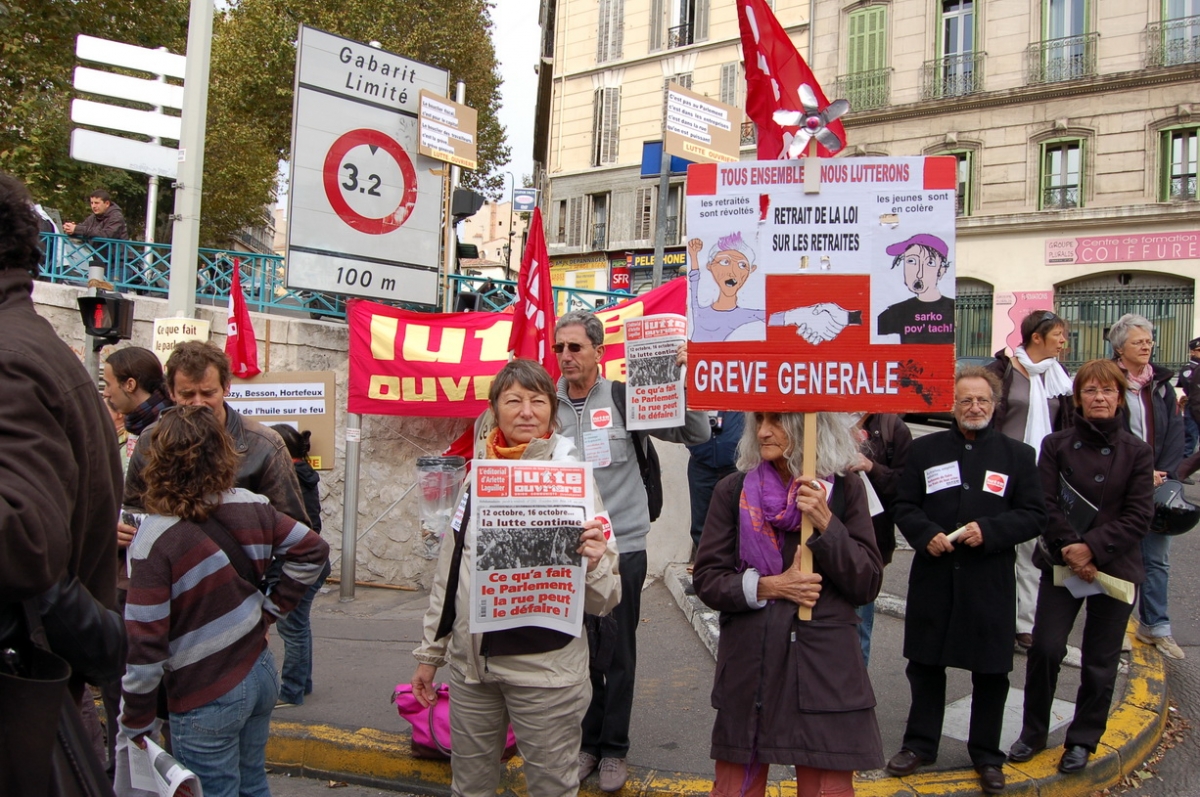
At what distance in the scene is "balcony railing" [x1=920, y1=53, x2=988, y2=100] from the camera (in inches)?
910

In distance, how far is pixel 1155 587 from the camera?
5.63 metres

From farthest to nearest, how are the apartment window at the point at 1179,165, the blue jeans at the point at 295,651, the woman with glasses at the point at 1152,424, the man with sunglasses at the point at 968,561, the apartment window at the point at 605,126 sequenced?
the apartment window at the point at 605,126 → the apartment window at the point at 1179,165 → the woman with glasses at the point at 1152,424 → the blue jeans at the point at 295,651 → the man with sunglasses at the point at 968,561

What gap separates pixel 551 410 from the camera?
125 inches

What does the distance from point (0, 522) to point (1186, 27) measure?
25845 mm

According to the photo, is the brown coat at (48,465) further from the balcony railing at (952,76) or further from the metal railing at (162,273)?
the balcony railing at (952,76)

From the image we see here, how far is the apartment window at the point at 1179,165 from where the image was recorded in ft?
68.6

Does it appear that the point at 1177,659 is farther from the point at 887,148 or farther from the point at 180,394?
the point at 887,148

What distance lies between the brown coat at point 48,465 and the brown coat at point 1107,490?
12.8ft

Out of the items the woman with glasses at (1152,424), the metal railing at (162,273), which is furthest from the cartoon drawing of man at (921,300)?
the metal railing at (162,273)

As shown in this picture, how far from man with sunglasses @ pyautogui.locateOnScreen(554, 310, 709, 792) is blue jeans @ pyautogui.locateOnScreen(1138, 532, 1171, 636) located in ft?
11.2

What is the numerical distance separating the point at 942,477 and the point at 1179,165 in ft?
71.3

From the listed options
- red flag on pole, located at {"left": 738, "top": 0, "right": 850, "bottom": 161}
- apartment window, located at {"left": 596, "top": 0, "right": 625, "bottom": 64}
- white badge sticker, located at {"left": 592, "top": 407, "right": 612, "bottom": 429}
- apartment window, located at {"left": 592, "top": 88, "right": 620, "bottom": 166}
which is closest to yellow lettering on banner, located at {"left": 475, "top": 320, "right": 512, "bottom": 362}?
white badge sticker, located at {"left": 592, "top": 407, "right": 612, "bottom": 429}

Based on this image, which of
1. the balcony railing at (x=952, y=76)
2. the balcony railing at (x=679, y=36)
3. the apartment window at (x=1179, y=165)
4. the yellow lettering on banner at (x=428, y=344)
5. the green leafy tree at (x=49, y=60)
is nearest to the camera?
the yellow lettering on banner at (x=428, y=344)

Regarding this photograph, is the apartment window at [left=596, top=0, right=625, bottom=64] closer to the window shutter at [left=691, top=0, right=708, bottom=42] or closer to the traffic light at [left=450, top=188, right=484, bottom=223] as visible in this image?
the window shutter at [left=691, top=0, right=708, bottom=42]
